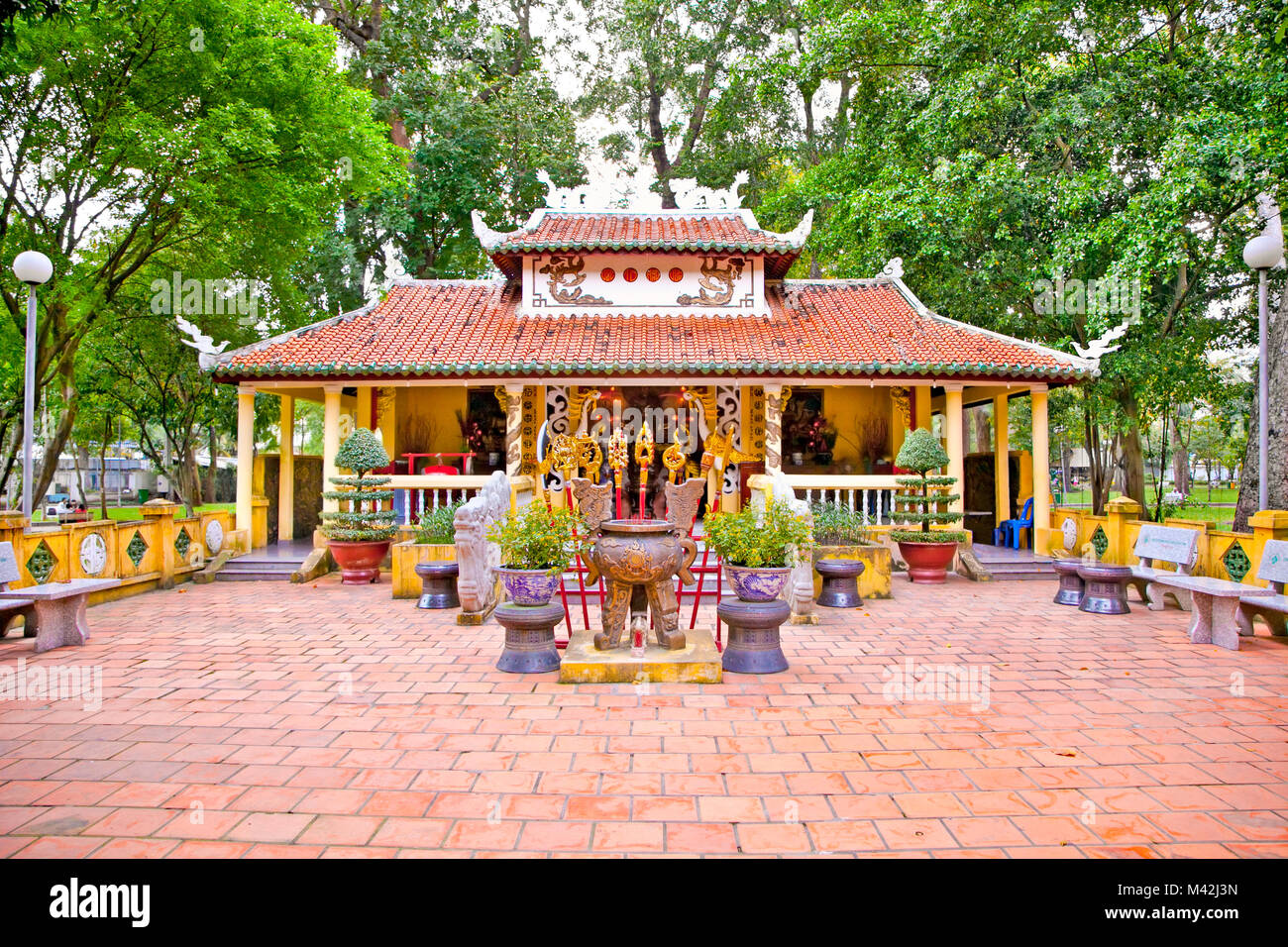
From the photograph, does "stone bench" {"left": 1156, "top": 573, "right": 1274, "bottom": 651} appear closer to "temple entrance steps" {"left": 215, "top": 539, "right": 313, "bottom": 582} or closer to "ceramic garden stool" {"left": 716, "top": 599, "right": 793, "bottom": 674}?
"ceramic garden stool" {"left": 716, "top": 599, "right": 793, "bottom": 674}

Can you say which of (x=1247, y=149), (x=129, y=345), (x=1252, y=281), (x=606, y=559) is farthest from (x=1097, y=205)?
(x=129, y=345)

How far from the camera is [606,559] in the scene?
5.16 m

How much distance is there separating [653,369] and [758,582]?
5.94 meters

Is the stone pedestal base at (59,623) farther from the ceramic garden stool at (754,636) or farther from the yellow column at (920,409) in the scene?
the yellow column at (920,409)

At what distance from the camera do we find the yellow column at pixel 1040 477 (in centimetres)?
1102

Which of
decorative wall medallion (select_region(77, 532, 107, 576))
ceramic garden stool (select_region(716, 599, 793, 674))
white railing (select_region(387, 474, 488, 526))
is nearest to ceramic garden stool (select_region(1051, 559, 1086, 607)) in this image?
ceramic garden stool (select_region(716, 599, 793, 674))

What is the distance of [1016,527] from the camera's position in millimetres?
11930

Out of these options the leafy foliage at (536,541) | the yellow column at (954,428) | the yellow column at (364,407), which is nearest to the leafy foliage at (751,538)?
the leafy foliage at (536,541)

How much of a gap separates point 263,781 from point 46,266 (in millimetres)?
8020

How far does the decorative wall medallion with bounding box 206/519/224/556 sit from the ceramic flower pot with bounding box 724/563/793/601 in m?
8.81

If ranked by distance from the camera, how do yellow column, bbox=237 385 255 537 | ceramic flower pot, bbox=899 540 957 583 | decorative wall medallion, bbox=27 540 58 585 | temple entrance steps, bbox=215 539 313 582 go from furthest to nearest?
yellow column, bbox=237 385 255 537 < temple entrance steps, bbox=215 539 313 582 < ceramic flower pot, bbox=899 540 957 583 < decorative wall medallion, bbox=27 540 58 585

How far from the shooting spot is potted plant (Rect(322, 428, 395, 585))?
9422 millimetres

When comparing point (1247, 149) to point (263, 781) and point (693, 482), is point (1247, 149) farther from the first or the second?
point (263, 781)

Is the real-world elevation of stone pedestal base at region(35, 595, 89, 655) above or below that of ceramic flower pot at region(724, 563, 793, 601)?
below
